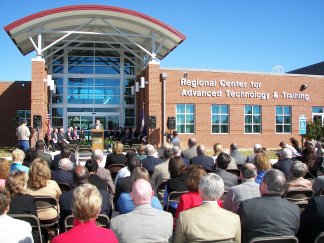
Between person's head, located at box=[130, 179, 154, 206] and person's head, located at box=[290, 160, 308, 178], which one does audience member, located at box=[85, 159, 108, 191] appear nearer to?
person's head, located at box=[130, 179, 154, 206]

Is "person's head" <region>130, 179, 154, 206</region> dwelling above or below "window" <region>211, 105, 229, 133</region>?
below

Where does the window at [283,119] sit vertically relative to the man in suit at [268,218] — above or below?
above

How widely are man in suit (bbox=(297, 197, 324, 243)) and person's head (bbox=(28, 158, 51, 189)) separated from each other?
3.30m

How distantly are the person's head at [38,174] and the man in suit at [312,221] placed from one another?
3305mm

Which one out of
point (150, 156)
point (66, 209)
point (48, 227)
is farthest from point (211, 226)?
point (150, 156)

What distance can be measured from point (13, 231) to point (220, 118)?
2095 centimetres

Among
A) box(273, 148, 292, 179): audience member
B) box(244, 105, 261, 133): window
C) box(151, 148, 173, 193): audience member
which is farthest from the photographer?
box(244, 105, 261, 133): window

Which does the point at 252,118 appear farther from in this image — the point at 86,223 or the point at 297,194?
the point at 86,223

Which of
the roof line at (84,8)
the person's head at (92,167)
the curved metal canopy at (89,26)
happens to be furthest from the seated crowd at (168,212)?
the curved metal canopy at (89,26)

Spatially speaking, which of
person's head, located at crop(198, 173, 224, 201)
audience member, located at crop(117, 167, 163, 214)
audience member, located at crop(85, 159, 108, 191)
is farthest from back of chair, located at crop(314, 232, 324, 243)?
audience member, located at crop(85, 159, 108, 191)

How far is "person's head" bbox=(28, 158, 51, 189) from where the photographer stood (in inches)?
201

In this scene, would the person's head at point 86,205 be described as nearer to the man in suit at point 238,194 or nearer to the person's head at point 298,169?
the man in suit at point 238,194

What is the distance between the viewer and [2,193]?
10.9 feet

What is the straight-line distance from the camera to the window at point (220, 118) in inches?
921
